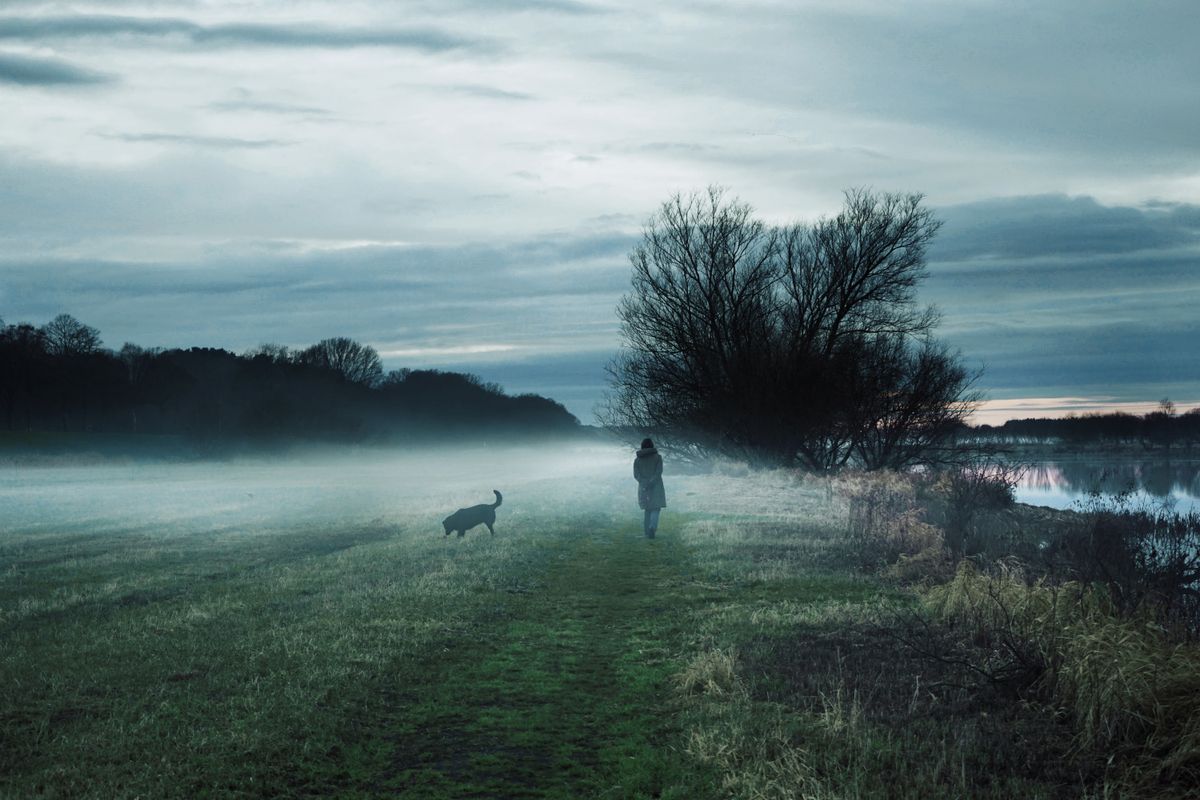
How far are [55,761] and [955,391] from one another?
41003mm

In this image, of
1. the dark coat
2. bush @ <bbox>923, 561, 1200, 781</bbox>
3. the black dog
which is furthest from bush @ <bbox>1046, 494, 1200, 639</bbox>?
the black dog

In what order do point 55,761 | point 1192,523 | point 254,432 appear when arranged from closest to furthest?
point 55,761, point 1192,523, point 254,432

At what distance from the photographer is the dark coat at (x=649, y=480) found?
2072 centimetres

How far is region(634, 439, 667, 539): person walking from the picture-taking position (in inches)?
814

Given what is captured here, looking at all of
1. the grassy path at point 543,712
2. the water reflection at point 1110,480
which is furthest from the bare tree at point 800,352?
the grassy path at point 543,712

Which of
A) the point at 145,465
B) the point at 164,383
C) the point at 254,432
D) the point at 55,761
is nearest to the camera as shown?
the point at 55,761

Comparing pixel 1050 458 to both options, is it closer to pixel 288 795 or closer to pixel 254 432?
pixel 254 432

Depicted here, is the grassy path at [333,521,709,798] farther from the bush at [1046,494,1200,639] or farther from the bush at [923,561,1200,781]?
the bush at [1046,494,1200,639]

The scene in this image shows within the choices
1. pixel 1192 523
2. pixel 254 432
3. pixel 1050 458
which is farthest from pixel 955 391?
pixel 254 432

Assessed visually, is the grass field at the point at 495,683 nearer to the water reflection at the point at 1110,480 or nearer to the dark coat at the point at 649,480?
the dark coat at the point at 649,480

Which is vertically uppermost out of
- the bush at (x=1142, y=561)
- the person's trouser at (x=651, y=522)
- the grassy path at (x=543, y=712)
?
the bush at (x=1142, y=561)

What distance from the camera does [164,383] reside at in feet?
323

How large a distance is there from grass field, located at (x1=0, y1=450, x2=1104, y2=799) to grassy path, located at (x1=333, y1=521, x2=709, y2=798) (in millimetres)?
29

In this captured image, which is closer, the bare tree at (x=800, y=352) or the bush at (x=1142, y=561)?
the bush at (x=1142, y=561)
